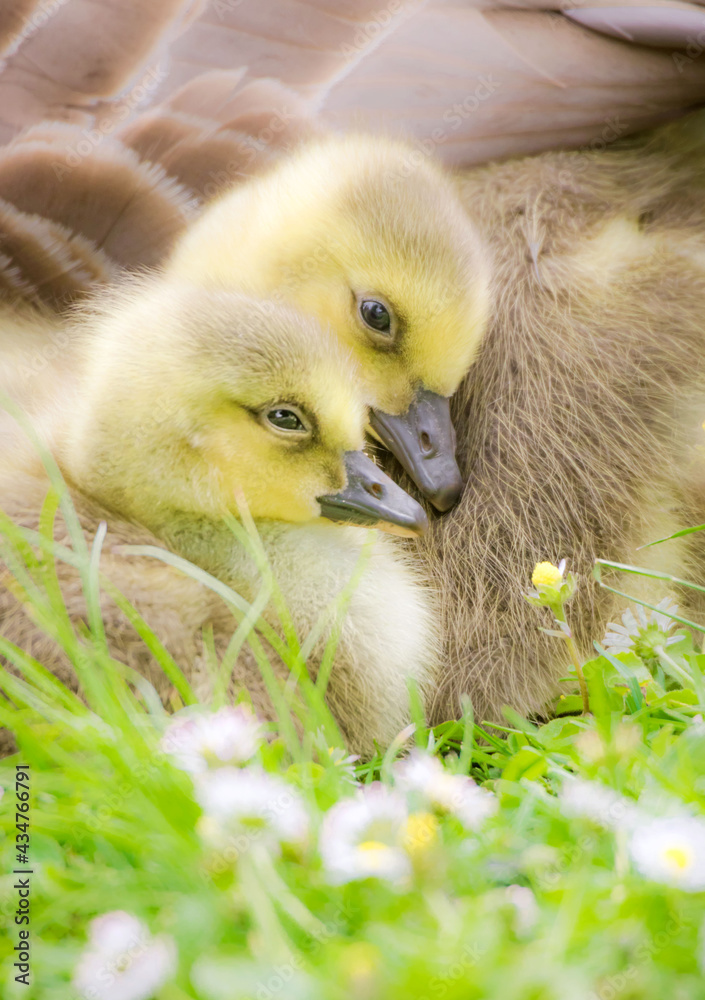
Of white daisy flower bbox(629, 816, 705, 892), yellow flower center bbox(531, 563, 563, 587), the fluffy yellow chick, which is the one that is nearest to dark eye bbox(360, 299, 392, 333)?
the fluffy yellow chick

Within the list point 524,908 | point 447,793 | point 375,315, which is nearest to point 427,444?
point 375,315

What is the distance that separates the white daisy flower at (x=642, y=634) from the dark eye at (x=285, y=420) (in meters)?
0.36

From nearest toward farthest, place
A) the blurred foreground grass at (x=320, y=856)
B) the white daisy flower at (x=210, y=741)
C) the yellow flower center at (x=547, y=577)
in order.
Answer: the blurred foreground grass at (x=320, y=856) < the white daisy flower at (x=210, y=741) < the yellow flower center at (x=547, y=577)

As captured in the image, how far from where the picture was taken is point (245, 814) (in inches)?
23.9

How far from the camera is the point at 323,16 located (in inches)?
48.6

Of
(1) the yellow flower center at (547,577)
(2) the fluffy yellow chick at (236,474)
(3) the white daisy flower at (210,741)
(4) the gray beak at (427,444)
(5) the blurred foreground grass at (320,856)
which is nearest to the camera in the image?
(5) the blurred foreground grass at (320,856)

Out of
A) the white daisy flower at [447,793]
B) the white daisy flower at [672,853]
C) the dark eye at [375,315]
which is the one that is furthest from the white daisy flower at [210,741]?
the dark eye at [375,315]

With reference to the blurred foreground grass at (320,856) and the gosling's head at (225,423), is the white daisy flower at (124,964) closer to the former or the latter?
the blurred foreground grass at (320,856)

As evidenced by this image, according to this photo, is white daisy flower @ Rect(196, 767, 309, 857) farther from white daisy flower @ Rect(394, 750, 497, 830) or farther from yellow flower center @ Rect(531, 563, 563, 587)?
yellow flower center @ Rect(531, 563, 563, 587)

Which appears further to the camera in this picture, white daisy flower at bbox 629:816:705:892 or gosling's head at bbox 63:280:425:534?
gosling's head at bbox 63:280:425:534

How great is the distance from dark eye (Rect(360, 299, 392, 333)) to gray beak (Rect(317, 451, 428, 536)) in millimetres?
205

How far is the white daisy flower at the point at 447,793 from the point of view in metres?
0.70

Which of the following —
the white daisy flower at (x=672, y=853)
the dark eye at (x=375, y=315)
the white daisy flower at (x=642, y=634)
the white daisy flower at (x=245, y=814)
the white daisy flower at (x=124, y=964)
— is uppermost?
the dark eye at (x=375, y=315)

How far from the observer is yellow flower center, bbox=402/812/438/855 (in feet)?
1.97
